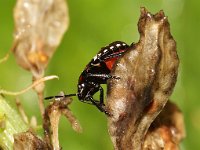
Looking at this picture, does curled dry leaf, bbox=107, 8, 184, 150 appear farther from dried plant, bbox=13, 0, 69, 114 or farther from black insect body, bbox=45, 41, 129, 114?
dried plant, bbox=13, 0, 69, 114

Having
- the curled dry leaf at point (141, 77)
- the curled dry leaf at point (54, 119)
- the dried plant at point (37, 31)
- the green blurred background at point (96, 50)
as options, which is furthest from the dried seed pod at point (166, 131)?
the green blurred background at point (96, 50)

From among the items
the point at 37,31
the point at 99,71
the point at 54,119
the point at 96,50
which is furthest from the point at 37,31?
the point at 96,50

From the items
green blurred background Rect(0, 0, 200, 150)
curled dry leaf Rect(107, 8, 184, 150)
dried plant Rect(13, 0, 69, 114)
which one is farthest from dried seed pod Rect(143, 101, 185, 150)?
green blurred background Rect(0, 0, 200, 150)

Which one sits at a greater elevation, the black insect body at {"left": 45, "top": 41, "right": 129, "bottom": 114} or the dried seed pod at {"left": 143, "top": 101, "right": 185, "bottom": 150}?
the black insect body at {"left": 45, "top": 41, "right": 129, "bottom": 114}

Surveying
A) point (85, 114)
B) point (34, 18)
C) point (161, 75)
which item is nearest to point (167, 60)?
point (161, 75)

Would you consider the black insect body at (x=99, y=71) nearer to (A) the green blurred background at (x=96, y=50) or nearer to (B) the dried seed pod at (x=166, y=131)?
(B) the dried seed pod at (x=166, y=131)

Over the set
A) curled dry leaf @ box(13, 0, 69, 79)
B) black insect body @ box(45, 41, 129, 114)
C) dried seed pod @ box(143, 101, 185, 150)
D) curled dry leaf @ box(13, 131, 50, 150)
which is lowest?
dried seed pod @ box(143, 101, 185, 150)
